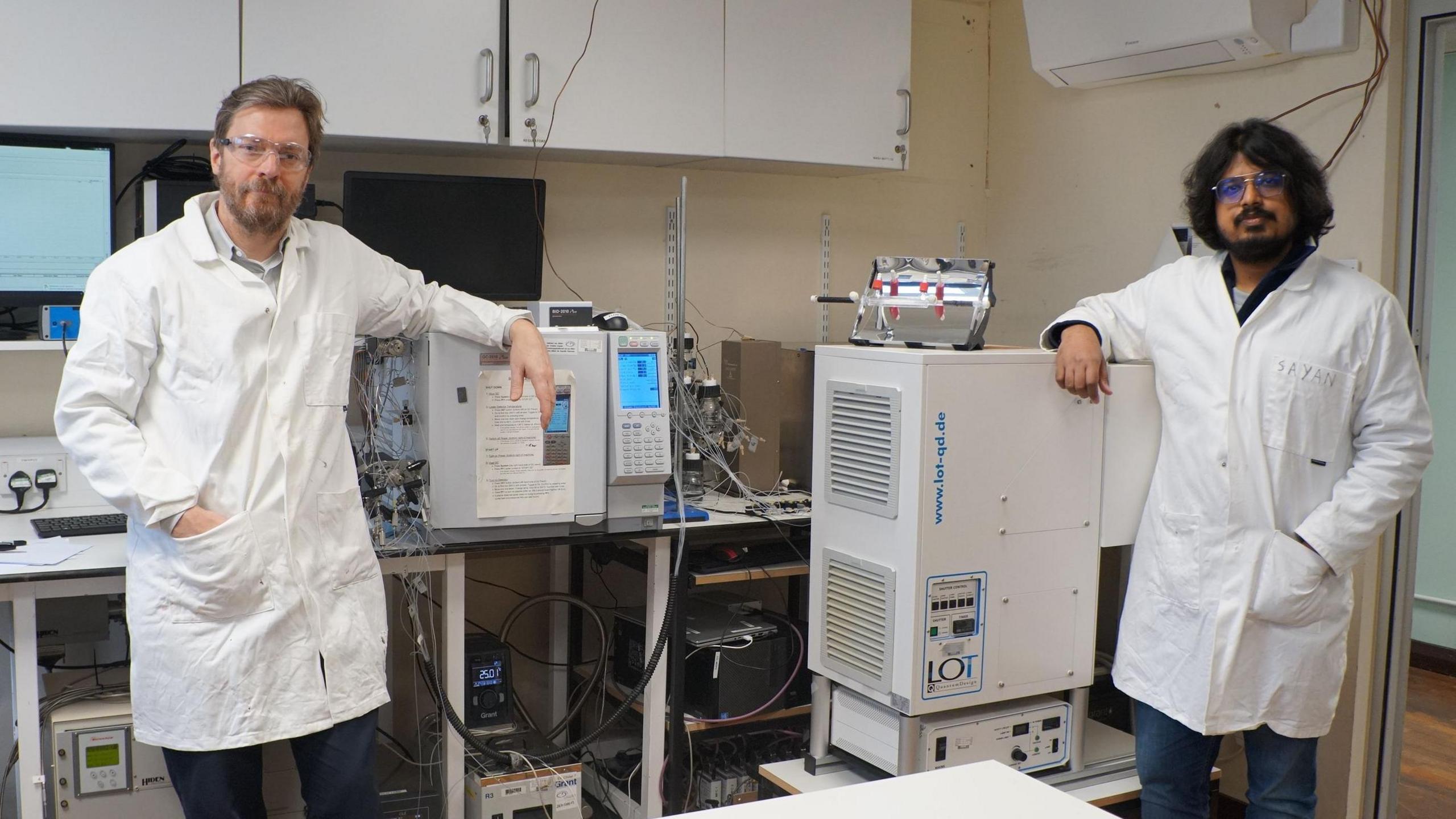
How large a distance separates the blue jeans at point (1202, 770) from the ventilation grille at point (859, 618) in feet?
1.69

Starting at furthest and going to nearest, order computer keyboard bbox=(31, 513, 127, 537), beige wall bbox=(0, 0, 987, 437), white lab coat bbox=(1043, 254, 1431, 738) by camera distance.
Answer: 1. beige wall bbox=(0, 0, 987, 437)
2. computer keyboard bbox=(31, 513, 127, 537)
3. white lab coat bbox=(1043, 254, 1431, 738)

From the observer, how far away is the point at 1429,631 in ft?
13.9

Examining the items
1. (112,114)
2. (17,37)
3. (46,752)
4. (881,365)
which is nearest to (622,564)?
(881,365)

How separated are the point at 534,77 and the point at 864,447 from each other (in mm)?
1288

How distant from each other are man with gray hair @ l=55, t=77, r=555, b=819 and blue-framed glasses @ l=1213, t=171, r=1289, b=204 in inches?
64.0

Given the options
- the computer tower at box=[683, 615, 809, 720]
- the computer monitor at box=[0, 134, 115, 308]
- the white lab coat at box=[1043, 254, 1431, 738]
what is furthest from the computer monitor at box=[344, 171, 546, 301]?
the white lab coat at box=[1043, 254, 1431, 738]

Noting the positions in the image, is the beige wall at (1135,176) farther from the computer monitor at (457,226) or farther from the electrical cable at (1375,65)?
the computer monitor at (457,226)

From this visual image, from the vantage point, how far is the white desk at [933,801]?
1302 millimetres

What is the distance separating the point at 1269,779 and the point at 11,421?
2.89 metres

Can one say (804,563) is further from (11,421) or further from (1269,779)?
(11,421)

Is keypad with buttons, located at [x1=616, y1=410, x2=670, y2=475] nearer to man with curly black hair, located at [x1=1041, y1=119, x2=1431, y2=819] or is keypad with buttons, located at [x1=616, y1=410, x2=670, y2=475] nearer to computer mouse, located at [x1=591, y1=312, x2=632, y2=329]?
computer mouse, located at [x1=591, y1=312, x2=632, y2=329]

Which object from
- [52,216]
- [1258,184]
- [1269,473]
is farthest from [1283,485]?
[52,216]

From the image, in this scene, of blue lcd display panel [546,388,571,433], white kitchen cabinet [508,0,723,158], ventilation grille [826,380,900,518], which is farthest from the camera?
white kitchen cabinet [508,0,723,158]

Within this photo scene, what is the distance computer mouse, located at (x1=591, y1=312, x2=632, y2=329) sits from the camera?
2643 millimetres
